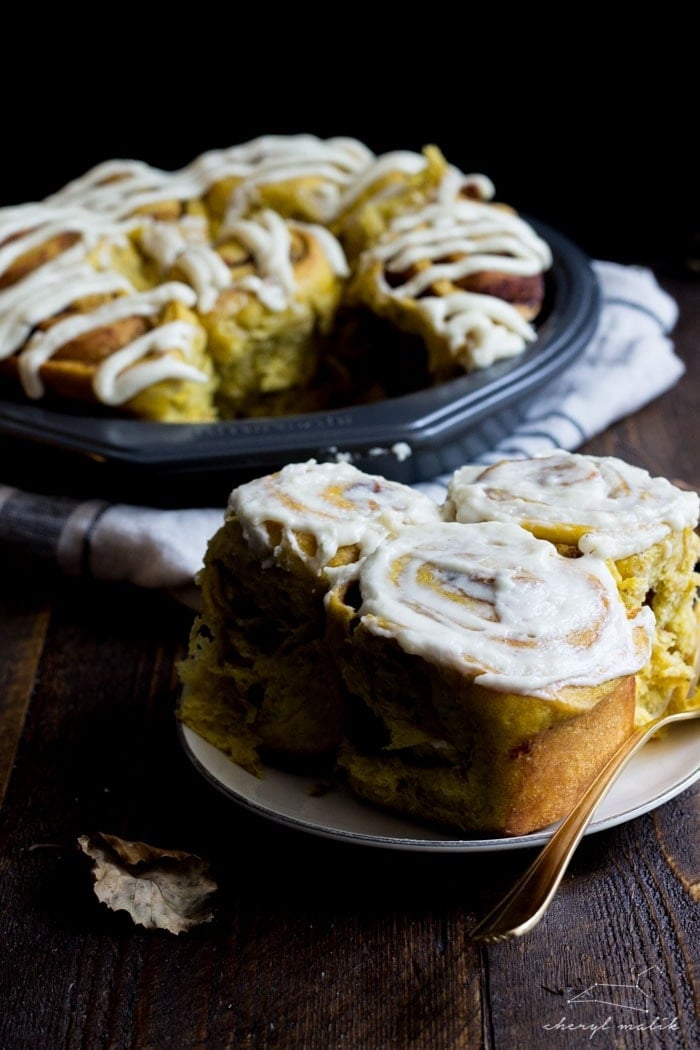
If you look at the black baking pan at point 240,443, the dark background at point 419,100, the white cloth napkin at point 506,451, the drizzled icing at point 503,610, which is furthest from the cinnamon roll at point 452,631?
the dark background at point 419,100

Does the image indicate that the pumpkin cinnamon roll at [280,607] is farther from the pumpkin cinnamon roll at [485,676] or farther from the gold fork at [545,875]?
the gold fork at [545,875]

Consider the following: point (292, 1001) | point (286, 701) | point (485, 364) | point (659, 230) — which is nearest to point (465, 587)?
point (286, 701)

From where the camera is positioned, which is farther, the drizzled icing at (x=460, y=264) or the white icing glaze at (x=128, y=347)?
the drizzled icing at (x=460, y=264)

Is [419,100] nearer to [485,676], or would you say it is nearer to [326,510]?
[326,510]

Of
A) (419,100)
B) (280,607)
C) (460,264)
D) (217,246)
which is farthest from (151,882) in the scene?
(419,100)

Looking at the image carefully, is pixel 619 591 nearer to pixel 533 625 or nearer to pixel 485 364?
pixel 533 625
